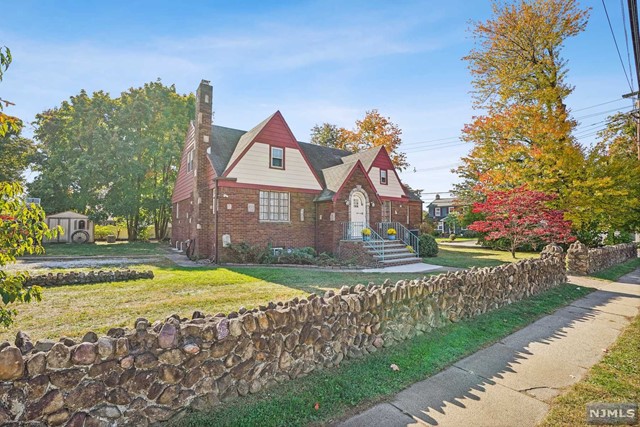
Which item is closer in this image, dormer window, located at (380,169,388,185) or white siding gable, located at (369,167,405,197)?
white siding gable, located at (369,167,405,197)

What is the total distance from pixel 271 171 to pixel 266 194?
1.19 m

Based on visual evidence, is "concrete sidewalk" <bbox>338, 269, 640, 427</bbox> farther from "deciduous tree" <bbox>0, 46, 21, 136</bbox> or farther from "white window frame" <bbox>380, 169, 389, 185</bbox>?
"white window frame" <bbox>380, 169, 389, 185</bbox>

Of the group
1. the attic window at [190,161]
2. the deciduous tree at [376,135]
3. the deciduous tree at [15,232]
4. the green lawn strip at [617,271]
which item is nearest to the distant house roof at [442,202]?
the deciduous tree at [376,135]

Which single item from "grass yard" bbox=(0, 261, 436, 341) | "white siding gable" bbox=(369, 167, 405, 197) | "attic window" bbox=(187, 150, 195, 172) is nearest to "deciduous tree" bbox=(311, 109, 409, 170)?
"white siding gable" bbox=(369, 167, 405, 197)

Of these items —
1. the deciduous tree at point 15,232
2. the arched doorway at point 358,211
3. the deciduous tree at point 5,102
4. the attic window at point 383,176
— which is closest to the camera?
the deciduous tree at point 5,102

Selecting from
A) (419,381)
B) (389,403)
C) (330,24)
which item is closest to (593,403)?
(419,381)

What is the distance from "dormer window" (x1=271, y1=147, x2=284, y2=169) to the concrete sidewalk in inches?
483

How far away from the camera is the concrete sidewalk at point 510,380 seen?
317 cm

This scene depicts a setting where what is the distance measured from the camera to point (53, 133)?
87.5 feet

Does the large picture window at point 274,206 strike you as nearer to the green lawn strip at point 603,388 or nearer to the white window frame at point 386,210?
the white window frame at point 386,210

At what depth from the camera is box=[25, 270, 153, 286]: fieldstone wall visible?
26.5ft

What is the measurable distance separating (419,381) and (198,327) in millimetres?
2824

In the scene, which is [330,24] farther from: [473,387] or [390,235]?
[390,235]

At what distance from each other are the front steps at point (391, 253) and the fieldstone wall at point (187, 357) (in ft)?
26.6
